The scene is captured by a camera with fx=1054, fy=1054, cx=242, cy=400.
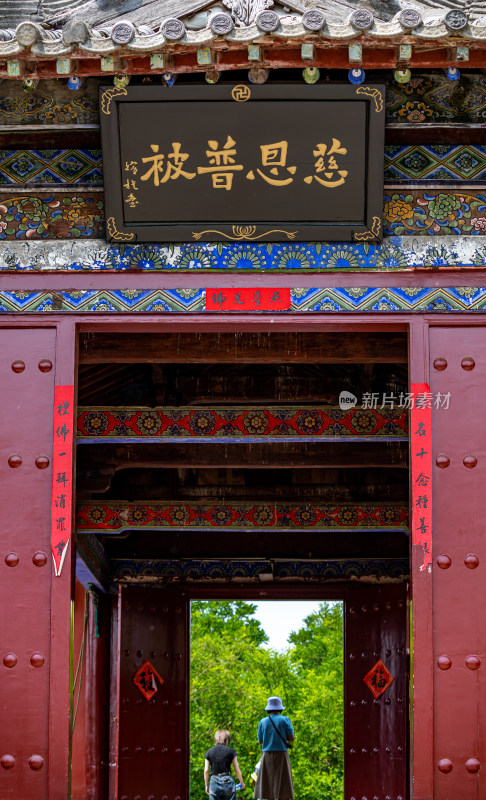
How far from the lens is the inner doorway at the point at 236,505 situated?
7.62 metres

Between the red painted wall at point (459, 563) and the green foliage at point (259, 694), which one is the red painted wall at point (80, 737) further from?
the green foliage at point (259, 694)

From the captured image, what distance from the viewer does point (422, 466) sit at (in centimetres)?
502

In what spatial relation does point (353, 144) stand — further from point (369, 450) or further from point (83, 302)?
point (369, 450)

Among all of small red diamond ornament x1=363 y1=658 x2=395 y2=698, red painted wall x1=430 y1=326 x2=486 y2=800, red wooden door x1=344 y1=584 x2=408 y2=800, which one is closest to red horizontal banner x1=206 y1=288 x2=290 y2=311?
red painted wall x1=430 y1=326 x2=486 y2=800

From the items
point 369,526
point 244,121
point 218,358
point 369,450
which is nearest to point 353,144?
point 244,121

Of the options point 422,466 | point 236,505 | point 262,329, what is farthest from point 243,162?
point 236,505

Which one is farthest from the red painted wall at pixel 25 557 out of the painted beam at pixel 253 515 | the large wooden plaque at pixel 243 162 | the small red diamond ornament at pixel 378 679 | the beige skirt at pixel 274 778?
the small red diamond ornament at pixel 378 679

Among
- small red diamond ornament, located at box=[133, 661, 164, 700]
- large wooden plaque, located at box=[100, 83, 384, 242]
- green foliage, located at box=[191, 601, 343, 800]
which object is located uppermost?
large wooden plaque, located at box=[100, 83, 384, 242]

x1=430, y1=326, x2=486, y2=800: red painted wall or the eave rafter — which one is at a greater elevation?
the eave rafter

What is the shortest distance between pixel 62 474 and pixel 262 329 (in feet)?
3.99

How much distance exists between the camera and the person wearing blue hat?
8.50 metres

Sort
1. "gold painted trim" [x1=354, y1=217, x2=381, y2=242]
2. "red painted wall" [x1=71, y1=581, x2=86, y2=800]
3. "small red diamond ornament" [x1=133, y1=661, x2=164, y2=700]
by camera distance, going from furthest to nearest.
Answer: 1. "red painted wall" [x1=71, y1=581, x2=86, y2=800]
2. "small red diamond ornament" [x1=133, y1=661, x2=164, y2=700]
3. "gold painted trim" [x1=354, y1=217, x2=381, y2=242]

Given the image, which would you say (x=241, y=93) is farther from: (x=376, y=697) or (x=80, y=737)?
(x=80, y=737)

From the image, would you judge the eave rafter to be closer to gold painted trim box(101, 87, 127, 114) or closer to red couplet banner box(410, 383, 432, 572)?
gold painted trim box(101, 87, 127, 114)
